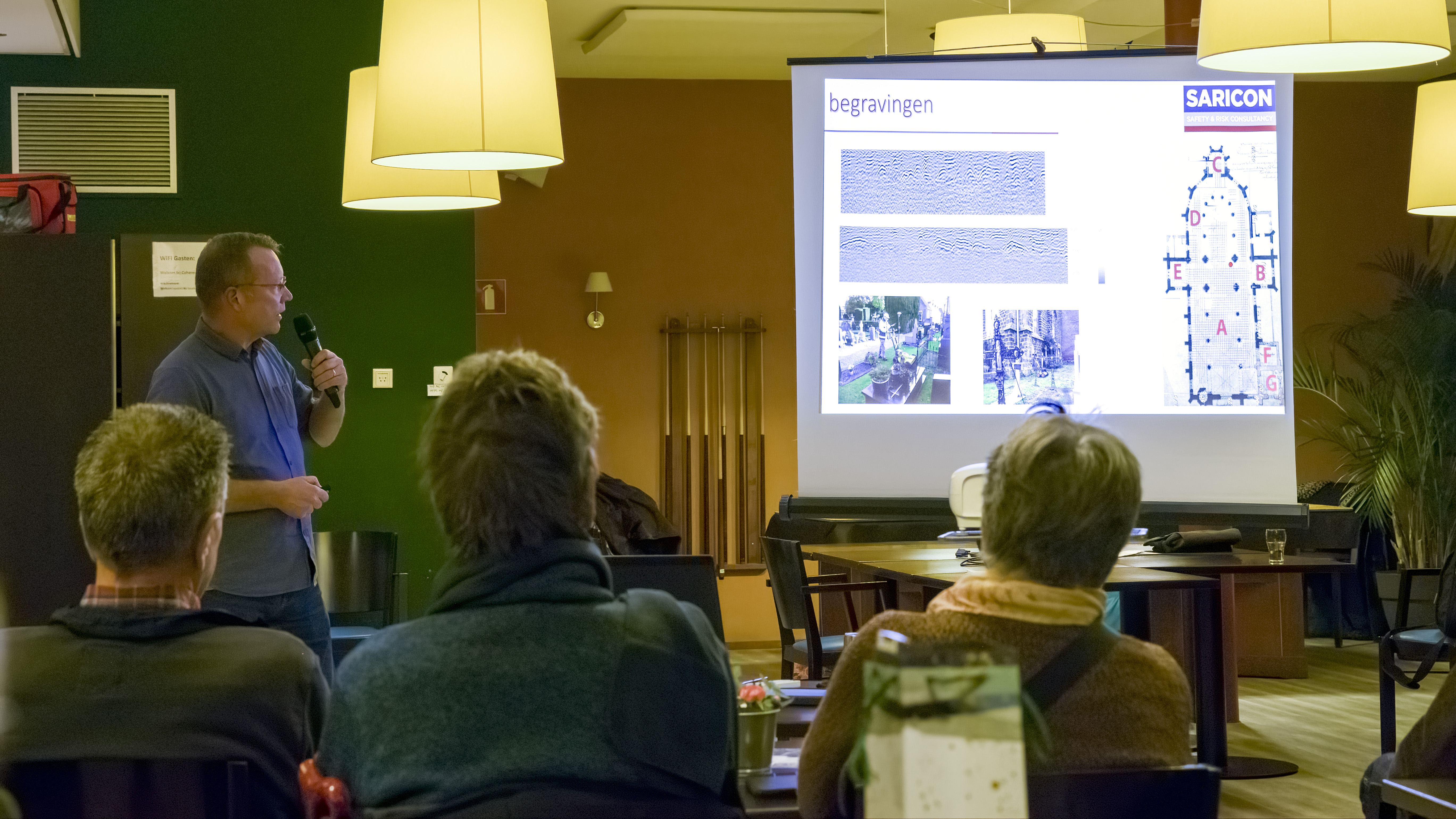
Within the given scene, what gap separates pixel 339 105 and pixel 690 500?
404 cm

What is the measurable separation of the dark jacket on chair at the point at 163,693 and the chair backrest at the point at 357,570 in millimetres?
3078

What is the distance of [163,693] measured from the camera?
157cm

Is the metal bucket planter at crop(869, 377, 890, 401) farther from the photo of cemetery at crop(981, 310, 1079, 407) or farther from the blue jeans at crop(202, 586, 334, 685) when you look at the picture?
the blue jeans at crop(202, 586, 334, 685)

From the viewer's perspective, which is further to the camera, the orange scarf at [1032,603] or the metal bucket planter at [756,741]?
the metal bucket planter at [756,741]

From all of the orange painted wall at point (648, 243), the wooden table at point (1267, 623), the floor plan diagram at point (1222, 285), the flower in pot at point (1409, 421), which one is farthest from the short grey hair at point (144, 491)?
the flower in pot at point (1409, 421)

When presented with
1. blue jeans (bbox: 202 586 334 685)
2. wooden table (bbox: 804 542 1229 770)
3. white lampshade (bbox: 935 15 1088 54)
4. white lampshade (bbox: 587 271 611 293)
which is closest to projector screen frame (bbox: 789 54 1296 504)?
wooden table (bbox: 804 542 1229 770)

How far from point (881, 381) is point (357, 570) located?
2058mm

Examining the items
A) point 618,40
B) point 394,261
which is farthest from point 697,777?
point 618,40

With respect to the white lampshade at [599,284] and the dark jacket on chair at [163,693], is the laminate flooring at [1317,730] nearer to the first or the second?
the dark jacket on chair at [163,693]

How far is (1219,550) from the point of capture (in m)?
4.04

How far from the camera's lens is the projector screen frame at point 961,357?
3.78 metres

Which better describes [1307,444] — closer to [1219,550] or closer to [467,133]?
[1219,550]

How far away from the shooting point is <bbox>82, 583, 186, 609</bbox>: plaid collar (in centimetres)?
168

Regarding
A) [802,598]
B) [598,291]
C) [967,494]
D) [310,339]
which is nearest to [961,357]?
[967,494]
